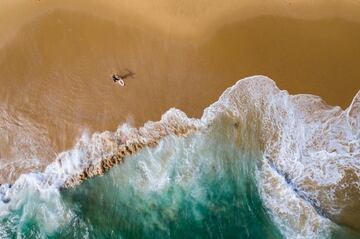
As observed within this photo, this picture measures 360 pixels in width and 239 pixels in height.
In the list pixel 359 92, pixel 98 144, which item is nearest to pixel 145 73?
pixel 98 144

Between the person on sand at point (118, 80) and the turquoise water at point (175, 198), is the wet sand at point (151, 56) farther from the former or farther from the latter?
the turquoise water at point (175, 198)

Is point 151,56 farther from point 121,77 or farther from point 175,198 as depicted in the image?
point 175,198

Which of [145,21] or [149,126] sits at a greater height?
[145,21]

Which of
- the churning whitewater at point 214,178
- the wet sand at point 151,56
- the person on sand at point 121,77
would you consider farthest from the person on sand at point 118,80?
the churning whitewater at point 214,178

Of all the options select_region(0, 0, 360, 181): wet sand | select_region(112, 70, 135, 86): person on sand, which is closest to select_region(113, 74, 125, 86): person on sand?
select_region(112, 70, 135, 86): person on sand

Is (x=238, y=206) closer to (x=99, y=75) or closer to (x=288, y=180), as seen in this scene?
(x=288, y=180)

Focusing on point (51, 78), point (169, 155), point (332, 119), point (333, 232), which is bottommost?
point (333, 232)

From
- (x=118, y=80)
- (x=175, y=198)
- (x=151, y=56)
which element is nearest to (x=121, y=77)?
(x=118, y=80)
